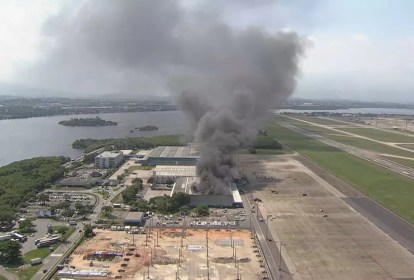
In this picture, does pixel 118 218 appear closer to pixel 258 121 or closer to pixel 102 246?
pixel 102 246

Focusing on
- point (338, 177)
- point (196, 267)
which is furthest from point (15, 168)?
point (338, 177)

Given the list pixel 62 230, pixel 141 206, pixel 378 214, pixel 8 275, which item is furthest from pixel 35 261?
pixel 378 214

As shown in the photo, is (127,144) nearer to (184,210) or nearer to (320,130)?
(184,210)

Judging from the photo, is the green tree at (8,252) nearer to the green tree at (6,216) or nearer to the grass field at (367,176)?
the green tree at (6,216)

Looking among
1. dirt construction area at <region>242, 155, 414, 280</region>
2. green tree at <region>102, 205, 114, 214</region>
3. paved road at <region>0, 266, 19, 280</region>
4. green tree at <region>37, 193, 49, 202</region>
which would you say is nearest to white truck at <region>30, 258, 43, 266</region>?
paved road at <region>0, 266, 19, 280</region>

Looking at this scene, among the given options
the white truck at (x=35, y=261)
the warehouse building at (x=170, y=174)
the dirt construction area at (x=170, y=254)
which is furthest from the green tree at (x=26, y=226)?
the warehouse building at (x=170, y=174)

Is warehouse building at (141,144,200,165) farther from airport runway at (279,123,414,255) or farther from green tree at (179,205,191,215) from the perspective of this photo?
green tree at (179,205,191,215)
